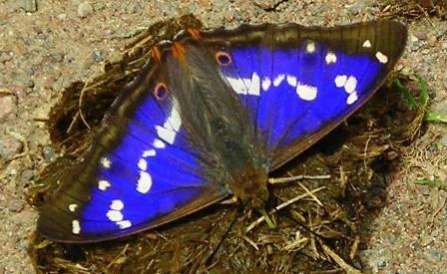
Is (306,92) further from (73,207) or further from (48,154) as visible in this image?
(48,154)

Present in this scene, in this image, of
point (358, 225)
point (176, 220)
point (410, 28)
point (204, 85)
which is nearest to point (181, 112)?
point (204, 85)

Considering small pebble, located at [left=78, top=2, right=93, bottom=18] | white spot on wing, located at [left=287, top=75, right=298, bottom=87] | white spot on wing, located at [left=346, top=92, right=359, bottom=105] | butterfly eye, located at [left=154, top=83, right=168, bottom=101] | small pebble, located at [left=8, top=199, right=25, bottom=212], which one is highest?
white spot on wing, located at [left=287, top=75, right=298, bottom=87]

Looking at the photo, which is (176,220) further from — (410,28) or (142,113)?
(410,28)

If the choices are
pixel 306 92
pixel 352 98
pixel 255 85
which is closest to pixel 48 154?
pixel 255 85

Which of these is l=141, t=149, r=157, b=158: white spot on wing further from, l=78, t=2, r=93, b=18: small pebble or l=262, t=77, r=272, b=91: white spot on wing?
l=78, t=2, r=93, b=18: small pebble

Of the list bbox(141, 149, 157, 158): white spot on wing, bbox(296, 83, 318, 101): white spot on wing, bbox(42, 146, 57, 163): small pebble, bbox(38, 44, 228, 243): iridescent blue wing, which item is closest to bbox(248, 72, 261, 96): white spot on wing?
bbox(296, 83, 318, 101): white spot on wing

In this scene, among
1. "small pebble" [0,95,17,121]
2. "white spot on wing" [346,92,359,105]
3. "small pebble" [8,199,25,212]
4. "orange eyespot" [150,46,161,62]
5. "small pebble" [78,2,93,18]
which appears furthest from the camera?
"small pebble" [78,2,93,18]

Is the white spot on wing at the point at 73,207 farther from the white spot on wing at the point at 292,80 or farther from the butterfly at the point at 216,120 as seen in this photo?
the white spot on wing at the point at 292,80
